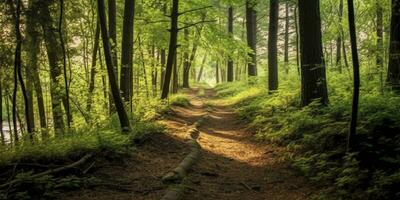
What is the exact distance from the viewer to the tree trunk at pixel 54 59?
31.9ft

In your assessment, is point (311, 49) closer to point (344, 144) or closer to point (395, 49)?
point (395, 49)

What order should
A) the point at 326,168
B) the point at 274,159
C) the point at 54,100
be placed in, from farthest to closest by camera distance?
1. the point at 54,100
2. the point at 274,159
3. the point at 326,168

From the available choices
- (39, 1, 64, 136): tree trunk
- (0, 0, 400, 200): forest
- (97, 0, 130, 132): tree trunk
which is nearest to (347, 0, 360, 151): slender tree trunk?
(0, 0, 400, 200): forest

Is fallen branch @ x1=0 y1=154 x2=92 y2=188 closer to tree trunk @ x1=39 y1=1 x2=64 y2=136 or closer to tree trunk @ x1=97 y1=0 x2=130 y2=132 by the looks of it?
tree trunk @ x1=97 y1=0 x2=130 y2=132

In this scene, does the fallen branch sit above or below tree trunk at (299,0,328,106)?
below

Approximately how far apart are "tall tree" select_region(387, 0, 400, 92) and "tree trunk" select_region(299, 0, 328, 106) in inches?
71.0

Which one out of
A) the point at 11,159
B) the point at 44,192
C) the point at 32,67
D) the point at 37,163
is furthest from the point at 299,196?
the point at 32,67

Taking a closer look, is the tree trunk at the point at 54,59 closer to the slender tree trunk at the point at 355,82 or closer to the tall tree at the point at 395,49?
the slender tree trunk at the point at 355,82

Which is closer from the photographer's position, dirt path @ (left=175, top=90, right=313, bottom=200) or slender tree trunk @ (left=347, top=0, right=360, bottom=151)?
slender tree trunk @ (left=347, top=0, right=360, bottom=151)

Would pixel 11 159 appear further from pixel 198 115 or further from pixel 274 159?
pixel 198 115

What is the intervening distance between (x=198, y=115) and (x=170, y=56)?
2939 millimetres

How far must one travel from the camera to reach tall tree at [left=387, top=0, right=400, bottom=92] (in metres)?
8.38

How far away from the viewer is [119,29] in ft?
66.4

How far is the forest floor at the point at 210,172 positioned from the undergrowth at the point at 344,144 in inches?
15.2
